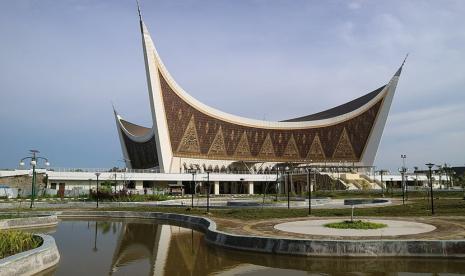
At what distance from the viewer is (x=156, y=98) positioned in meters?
42.9

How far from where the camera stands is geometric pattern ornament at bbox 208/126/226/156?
5038 centimetres

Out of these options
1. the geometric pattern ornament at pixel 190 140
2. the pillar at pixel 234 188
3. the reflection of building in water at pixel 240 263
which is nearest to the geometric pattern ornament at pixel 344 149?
the pillar at pixel 234 188

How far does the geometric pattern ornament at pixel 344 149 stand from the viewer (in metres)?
58.0

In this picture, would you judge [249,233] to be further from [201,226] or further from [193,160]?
[193,160]

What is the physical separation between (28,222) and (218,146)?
3539 cm

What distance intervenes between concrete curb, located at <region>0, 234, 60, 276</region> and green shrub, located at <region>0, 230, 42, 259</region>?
12.9 inches

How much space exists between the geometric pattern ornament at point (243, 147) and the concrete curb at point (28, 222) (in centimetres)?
3658

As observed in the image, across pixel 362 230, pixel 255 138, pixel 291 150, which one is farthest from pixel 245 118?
pixel 362 230

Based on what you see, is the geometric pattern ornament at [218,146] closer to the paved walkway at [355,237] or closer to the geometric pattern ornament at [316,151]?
the geometric pattern ornament at [316,151]

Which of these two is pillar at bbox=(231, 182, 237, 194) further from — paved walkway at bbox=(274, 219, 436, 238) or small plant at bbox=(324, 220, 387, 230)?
small plant at bbox=(324, 220, 387, 230)

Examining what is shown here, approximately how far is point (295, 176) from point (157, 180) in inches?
597

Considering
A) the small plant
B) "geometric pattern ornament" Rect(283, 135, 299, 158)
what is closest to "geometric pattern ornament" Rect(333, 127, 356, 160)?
"geometric pattern ornament" Rect(283, 135, 299, 158)

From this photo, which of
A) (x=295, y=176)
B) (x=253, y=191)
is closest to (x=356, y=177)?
(x=295, y=176)

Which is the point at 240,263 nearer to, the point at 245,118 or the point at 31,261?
the point at 31,261
